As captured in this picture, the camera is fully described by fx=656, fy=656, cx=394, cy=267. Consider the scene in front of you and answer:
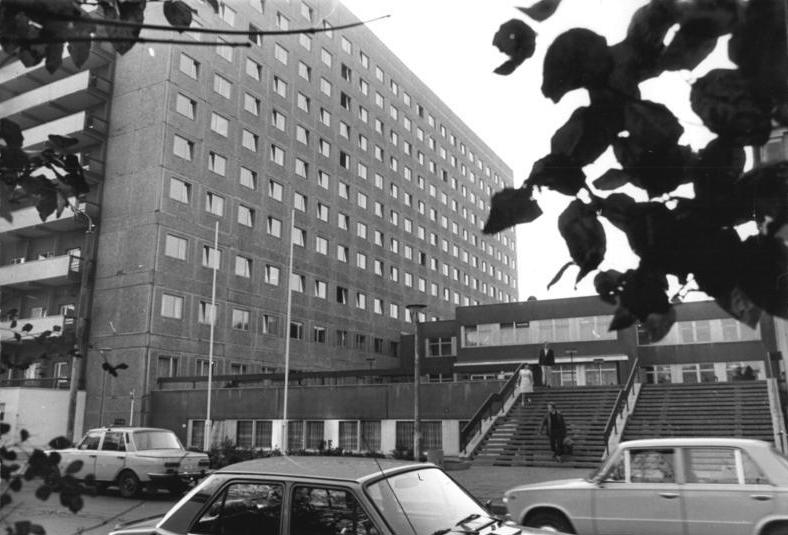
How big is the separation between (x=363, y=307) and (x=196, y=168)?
65.7ft

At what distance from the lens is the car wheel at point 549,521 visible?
27.9 ft

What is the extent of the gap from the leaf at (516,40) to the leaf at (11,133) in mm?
1822

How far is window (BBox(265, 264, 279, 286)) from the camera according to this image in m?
44.1

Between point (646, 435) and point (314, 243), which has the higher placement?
point (314, 243)

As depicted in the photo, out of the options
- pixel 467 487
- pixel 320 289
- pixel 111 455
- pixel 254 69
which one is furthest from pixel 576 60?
pixel 320 289

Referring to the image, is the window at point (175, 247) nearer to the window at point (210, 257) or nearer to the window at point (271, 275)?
the window at point (210, 257)

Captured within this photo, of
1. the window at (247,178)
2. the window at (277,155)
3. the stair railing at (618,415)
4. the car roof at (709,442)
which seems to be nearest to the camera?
the car roof at (709,442)

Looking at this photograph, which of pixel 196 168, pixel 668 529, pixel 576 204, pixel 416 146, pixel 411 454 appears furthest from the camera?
pixel 416 146

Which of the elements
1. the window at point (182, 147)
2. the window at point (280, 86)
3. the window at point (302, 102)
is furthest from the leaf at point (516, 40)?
the window at point (302, 102)

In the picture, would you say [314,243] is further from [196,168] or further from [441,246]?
[441,246]

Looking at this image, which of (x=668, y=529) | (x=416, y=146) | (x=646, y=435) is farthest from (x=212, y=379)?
(x=416, y=146)

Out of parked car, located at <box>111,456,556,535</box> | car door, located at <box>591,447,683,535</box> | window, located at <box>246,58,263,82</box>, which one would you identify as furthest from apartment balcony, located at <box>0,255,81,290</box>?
parked car, located at <box>111,456,556,535</box>

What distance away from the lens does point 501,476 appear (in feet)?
62.6

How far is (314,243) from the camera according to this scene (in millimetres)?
49438
